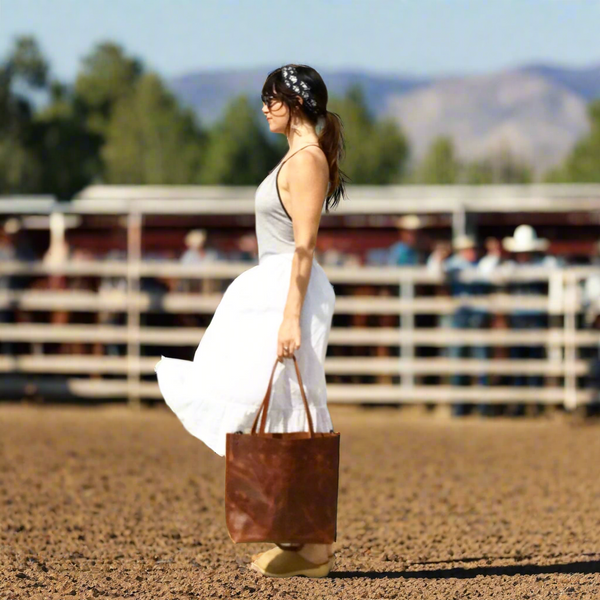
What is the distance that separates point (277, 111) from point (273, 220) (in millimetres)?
387

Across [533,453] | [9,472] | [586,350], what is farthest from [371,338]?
[9,472]

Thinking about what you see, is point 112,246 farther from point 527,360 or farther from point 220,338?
point 220,338

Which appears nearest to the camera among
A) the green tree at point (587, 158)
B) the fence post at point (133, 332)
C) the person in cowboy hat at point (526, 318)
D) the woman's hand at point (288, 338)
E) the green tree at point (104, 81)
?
the woman's hand at point (288, 338)

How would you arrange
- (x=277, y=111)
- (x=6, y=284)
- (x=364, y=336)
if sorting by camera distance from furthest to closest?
(x=6, y=284)
(x=364, y=336)
(x=277, y=111)

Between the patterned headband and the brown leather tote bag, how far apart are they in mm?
891

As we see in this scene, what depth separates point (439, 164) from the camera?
322 feet

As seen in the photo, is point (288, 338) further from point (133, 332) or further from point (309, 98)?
point (133, 332)

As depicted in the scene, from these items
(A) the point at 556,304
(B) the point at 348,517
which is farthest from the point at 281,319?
(A) the point at 556,304

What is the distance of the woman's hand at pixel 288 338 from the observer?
404 centimetres

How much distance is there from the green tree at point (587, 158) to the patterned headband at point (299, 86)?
7623 centimetres

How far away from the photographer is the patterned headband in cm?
422

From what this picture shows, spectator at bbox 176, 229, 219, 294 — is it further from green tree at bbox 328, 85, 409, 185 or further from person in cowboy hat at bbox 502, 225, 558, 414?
green tree at bbox 328, 85, 409, 185

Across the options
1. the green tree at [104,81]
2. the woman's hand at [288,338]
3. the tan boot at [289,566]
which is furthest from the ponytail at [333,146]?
the green tree at [104,81]

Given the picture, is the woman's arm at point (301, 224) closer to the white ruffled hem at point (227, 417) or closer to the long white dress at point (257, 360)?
the long white dress at point (257, 360)
